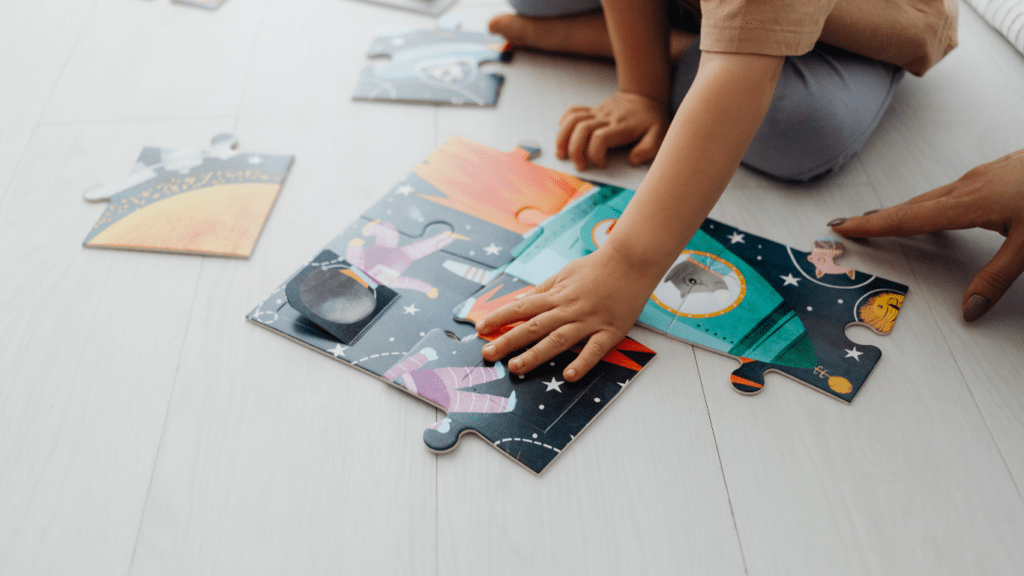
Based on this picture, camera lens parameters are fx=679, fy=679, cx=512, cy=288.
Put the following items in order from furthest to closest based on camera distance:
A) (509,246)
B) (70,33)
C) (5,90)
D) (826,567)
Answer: (70,33) < (5,90) < (509,246) < (826,567)

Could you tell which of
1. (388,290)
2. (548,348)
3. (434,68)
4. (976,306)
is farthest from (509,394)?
(434,68)

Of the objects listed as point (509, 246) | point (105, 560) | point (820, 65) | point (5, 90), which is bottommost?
point (5, 90)

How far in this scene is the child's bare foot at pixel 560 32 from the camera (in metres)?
1.26

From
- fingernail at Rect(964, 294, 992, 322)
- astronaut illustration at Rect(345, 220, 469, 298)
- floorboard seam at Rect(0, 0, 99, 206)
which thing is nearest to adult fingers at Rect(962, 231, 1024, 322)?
fingernail at Rect(964, 294, 992, 322)

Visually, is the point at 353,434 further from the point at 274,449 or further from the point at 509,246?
the point at 509,246

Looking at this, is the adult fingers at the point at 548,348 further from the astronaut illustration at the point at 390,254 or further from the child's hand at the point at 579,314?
the astronaut illustration at the point at 390,254

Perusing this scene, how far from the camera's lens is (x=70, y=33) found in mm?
1413

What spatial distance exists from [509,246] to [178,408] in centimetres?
44

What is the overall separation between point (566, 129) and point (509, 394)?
50 cm

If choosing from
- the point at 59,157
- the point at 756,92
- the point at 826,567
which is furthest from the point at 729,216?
the point at 59,157

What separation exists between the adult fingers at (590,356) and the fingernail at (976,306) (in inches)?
17.0

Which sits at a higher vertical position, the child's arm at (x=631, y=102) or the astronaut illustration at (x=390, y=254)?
the child's arm at (x=631, y=102)

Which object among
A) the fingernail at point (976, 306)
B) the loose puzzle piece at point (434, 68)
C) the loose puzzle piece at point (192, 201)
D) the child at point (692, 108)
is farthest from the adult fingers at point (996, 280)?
the loose puzzle piece at point (192, 201)

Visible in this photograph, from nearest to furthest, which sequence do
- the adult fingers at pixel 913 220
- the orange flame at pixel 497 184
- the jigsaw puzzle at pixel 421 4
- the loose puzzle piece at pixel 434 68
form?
1. the adult fingers at pixel 913 220
2. the orange flame at pixel 497 184
3. the loose puzzle piece at pixel 434 68
4. the jigsaw puzzle at pixel 421 4
